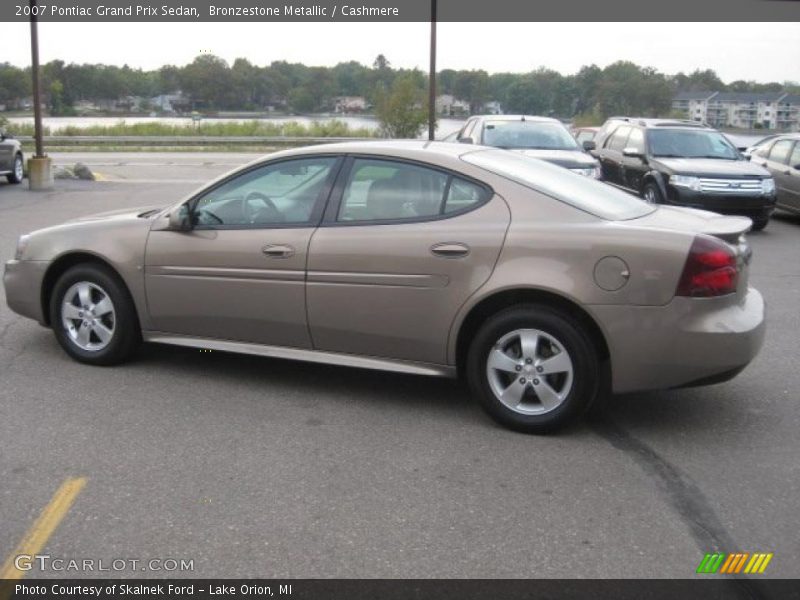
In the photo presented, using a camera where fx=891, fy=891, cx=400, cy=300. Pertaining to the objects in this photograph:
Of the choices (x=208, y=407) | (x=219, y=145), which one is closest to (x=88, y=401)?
(x=208, y=407)

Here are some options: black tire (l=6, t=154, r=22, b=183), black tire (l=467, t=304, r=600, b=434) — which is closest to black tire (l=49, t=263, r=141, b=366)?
black tire (l=467, t=304, r=600, b=434)

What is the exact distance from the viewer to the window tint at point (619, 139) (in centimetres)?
1576

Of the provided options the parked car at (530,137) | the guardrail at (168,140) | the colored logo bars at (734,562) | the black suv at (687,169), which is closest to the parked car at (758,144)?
the black suv at (687,169)

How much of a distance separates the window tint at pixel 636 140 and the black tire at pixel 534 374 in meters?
10.7

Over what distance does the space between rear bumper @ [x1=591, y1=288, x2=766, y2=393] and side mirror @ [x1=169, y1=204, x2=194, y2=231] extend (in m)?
2.63

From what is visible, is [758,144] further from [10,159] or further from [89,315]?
[10,159]

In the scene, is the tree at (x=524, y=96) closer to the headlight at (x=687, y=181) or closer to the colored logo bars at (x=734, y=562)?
the headlight at (x=687, y=181)

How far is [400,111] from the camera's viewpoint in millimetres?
31328

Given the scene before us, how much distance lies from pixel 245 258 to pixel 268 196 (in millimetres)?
441

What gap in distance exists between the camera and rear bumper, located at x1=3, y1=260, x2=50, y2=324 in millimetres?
6180

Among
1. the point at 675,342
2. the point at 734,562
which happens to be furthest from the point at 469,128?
the point at 734,562

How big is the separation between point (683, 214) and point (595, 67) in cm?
1001

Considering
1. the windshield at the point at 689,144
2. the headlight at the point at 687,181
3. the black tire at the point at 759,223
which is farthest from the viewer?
the windshield at the point at 689,144

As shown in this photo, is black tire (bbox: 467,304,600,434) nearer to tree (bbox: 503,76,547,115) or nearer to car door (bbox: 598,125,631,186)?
tree (bbox: 503,76,547,115)
